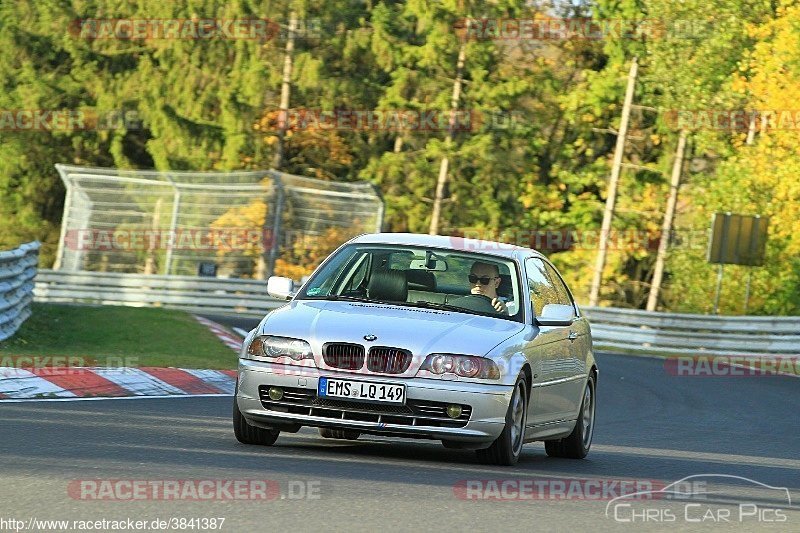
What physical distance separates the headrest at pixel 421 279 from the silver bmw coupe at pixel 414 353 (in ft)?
0.03

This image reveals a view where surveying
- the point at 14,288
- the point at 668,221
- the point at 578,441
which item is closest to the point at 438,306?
the point at 578,441

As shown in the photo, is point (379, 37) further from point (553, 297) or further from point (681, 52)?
point (553, 297)

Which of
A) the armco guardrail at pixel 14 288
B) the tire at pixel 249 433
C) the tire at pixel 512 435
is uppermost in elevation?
the tire at pixel 512 435

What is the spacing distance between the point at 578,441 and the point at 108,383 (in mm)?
4817

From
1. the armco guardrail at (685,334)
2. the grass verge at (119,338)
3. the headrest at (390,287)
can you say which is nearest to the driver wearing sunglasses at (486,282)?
the headrest at (390,287)

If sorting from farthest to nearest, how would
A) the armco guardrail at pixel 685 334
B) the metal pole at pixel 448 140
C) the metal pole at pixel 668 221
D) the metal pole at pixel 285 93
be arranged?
the metal pole at pixel 448 140, the metal pole at pixel 285 93, the metal pole at pixel 668 221, the armco guardrail at pixel 685 334

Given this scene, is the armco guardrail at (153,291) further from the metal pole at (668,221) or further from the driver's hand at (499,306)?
the driver's hand at (499,306)

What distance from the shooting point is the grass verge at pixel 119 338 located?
1941 cm

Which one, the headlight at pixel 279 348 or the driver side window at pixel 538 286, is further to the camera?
the driver side window at pixel 538 286

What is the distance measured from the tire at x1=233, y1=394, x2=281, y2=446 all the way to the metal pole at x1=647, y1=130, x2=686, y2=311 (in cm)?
4631

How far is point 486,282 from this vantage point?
12.2 metres

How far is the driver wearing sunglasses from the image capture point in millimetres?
12094

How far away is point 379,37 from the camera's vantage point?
59.8 m

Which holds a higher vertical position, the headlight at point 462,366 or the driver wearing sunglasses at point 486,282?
the driver wearing sunglasses at point 486,282
